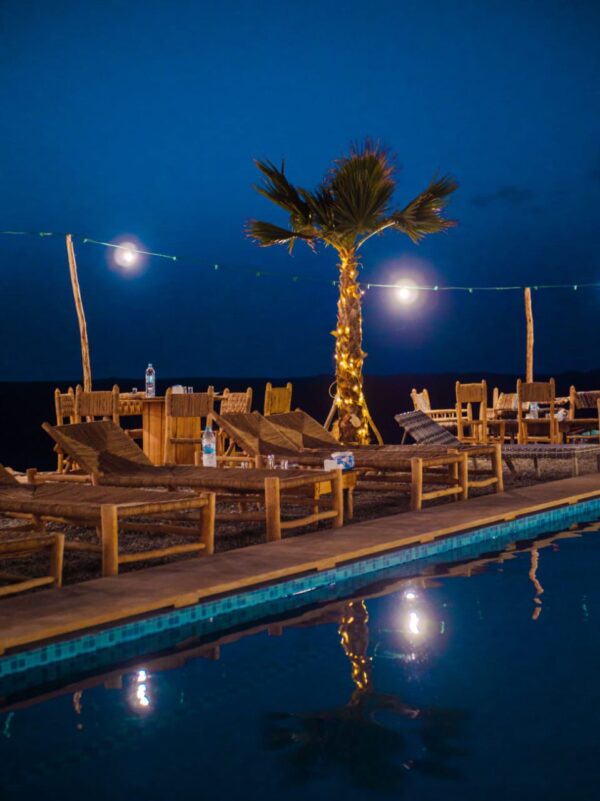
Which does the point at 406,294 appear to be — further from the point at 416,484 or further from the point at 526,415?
the point at 416,484

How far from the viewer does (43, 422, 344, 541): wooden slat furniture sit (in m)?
6.05

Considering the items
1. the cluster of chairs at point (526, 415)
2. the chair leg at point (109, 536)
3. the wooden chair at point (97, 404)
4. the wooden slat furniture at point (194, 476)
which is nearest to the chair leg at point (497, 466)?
the wooden slat furniture at point (194, 476)

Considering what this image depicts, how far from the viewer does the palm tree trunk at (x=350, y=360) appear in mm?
11094

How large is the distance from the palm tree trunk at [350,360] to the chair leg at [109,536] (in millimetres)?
6371

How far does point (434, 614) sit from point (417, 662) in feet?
2.61

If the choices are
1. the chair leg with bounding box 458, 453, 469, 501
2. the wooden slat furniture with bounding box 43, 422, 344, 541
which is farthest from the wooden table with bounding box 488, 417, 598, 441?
the wooden slat furniture with bounding box 43, 422, 344, 541

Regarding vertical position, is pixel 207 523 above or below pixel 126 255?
below

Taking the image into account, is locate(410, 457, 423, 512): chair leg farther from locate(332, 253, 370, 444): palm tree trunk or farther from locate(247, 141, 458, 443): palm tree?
locate(332, 253, 370, 444): palm tree trunk

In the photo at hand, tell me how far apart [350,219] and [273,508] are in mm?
5515

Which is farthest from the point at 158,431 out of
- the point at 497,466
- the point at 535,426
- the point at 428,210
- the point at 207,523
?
the point at 535,426

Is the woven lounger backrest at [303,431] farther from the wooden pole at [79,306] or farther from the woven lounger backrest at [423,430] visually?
the wooden pole at [79,306]

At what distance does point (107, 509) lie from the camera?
4785 mm

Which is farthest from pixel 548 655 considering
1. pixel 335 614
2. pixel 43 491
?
pixel 43 491

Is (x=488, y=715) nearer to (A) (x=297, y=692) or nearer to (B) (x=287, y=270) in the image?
(A) (x=297, y=692)
